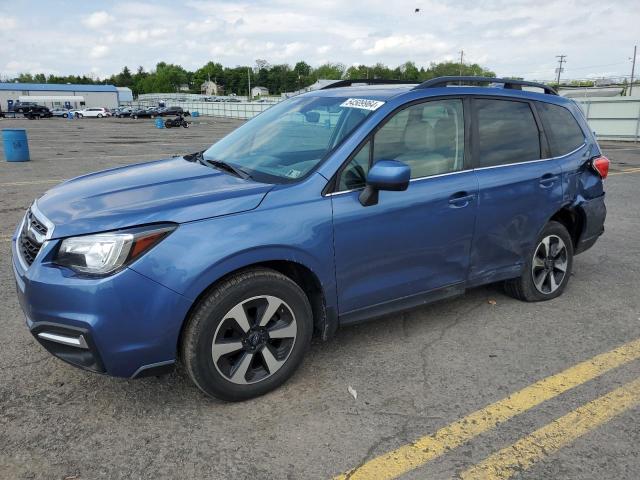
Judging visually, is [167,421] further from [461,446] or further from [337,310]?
[461,446]

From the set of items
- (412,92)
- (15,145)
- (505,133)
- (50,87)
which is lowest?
(15,145)

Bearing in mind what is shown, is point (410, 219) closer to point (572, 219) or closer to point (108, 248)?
point (108, 248)

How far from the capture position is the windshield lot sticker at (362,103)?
334 cm

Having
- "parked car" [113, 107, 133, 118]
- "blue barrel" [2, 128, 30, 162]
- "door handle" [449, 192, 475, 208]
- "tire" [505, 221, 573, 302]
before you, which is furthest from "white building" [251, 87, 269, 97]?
"door handle" [449, 192, 475, 208]

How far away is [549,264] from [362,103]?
7.29 ft

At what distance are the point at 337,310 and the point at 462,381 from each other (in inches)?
34.6

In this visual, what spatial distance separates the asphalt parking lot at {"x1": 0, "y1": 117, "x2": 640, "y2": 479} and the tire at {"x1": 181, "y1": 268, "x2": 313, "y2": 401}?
152 mm

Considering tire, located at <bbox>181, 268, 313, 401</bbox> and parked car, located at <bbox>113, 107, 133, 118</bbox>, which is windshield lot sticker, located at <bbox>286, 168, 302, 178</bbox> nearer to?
tire, located at <bbox>181, 268, 313, 401</bbox>

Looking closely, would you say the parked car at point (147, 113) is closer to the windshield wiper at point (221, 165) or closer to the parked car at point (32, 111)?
the parked car at point (32, 111)

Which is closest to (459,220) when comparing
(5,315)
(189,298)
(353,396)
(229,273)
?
(353,396)

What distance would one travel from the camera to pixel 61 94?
97250 mm

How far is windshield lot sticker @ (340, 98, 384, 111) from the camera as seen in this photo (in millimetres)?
3336

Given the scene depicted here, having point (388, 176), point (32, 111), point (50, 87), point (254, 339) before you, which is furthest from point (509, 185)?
point (50, 87)

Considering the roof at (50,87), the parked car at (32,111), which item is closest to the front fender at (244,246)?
the parked car at (32,111)
